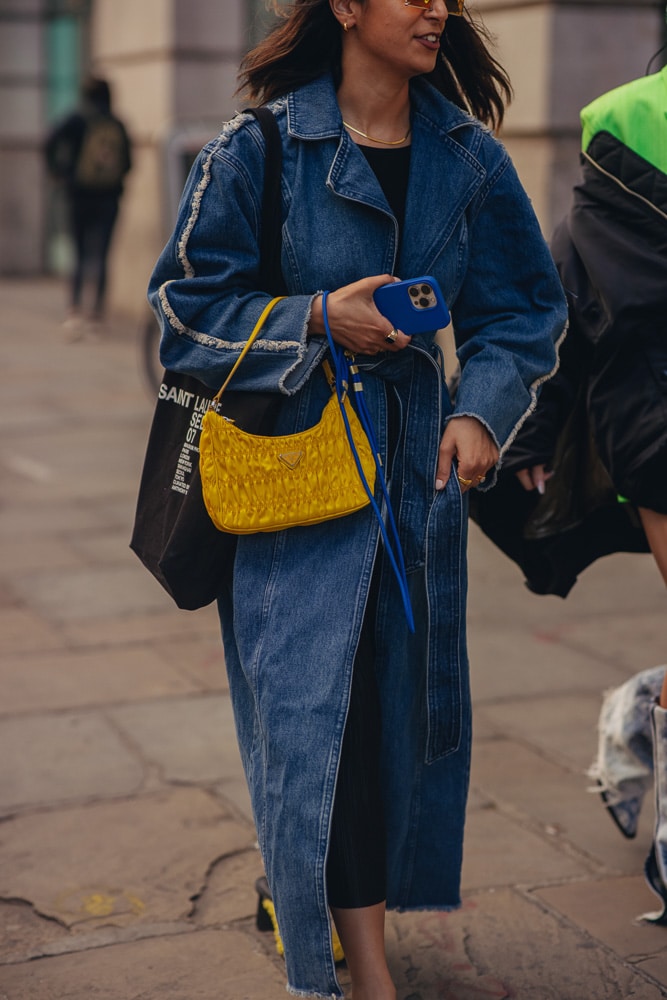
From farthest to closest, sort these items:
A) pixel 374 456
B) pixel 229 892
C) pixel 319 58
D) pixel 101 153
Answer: pixel 101 153, pixel 229 892, pixel 319 58, pixel 374 456

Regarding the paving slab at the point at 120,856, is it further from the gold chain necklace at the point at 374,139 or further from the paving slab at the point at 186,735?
the gold chain necklace at the point at 374,139

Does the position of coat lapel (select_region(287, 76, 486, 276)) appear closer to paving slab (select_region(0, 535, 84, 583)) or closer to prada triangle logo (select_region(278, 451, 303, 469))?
prada triangle logo (select_region(278, 451, 303, 469))

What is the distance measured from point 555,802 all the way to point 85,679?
5.24ft

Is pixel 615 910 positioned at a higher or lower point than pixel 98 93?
higher

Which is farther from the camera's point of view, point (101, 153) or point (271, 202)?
point (101, 153)

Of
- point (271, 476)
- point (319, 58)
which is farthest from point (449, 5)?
point (271, 476)

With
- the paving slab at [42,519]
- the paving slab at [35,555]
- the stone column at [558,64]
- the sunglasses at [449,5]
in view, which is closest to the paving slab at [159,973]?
the sunglasses at [449,5]

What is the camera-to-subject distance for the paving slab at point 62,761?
375 cm

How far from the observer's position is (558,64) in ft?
25.6

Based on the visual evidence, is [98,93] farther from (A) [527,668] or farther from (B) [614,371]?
(B) [614,371]

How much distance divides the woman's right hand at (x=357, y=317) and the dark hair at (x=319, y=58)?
1.52 feet

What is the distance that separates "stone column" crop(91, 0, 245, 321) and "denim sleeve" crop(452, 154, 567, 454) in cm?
957

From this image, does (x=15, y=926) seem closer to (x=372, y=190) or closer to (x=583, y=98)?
(x=372, y=190)

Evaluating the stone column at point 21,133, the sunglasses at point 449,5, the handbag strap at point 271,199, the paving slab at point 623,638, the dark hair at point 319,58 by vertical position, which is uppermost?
the sunglasses at point 449,5
